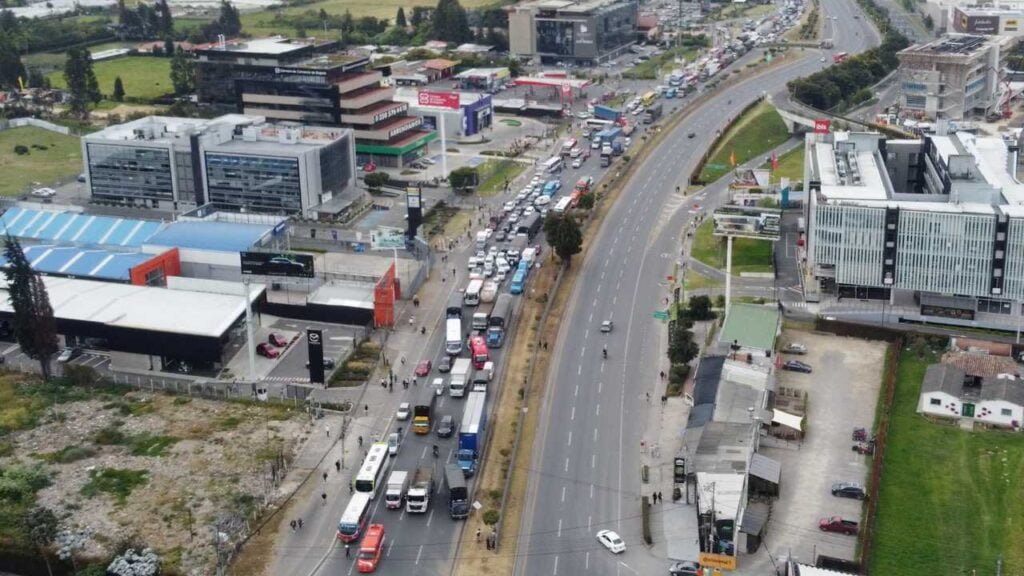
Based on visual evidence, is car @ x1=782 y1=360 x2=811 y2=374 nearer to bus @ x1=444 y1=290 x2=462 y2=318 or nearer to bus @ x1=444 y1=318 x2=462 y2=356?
bus @ x1=444 y1=318 x2=462 y2=356

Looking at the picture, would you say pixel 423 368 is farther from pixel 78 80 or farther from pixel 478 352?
pixel 78 80

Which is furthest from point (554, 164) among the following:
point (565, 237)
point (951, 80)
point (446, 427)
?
point (446, 427)

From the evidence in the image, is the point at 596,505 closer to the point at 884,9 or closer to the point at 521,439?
the point at 521,439

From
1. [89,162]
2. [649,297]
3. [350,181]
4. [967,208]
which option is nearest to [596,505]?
[649,297]

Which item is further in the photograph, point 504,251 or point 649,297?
point 504,251

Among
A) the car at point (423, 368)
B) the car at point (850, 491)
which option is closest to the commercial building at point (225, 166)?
the car at point (423, 368)

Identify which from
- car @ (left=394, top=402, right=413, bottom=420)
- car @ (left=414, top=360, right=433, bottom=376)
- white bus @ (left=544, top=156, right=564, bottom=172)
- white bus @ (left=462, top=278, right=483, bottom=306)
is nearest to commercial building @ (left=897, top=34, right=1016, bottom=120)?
white bus @ (left=544, top=156, right=564, bottom=172)

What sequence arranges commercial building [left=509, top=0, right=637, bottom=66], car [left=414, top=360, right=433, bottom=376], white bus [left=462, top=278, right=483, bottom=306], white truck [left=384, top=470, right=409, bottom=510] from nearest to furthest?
white truck [left=384, top=470, right=409, bottom=510] → car [left=414, top=360, right=433, bottom=376] → white bus [left=462, top=278, right=483, bottom=306] → commercial building [left=509, top=0, right=637, bottom=66]
